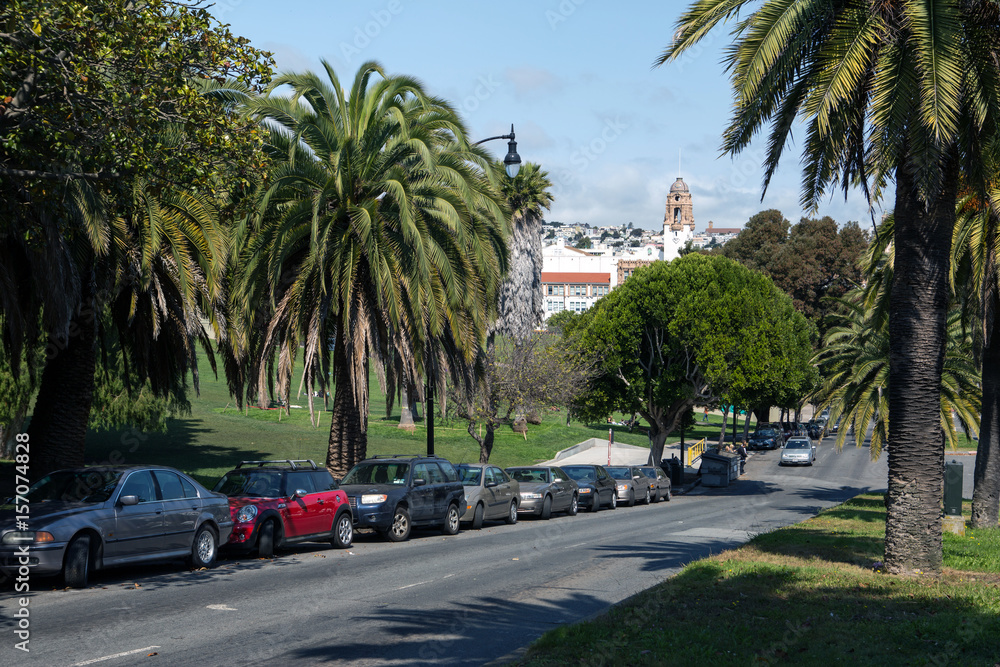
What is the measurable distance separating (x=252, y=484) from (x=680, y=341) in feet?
89.6

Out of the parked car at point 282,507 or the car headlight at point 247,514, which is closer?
the car headlight at point 247,514

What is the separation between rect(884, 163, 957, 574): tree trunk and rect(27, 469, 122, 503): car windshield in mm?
10653

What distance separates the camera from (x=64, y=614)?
974 centimetres

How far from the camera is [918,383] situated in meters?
12.5

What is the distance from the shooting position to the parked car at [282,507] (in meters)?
15.1

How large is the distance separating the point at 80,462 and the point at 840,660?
15034mm

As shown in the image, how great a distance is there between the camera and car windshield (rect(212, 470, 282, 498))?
52.6ft

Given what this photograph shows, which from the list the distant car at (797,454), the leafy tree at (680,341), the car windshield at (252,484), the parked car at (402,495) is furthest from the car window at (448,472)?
the distant car at (797,454)

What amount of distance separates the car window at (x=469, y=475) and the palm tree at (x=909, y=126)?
40.0ft


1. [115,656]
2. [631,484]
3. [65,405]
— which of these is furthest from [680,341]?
[115,656]

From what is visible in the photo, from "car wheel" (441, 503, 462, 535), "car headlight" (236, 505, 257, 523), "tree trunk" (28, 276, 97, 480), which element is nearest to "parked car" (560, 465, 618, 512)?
"car wheel" (441, 503, 462, 535)

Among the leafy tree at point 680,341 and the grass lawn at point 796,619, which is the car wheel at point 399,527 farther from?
the leafy tree at point 680,341

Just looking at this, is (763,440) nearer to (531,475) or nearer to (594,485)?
(594,485)

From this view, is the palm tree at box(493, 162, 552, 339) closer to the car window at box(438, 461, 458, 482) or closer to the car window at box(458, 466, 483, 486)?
the car window at box(458, 466, 483, 486)
